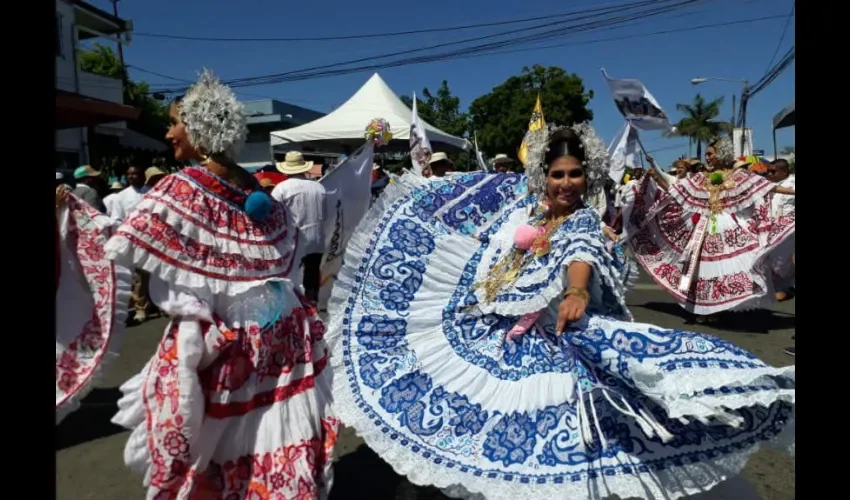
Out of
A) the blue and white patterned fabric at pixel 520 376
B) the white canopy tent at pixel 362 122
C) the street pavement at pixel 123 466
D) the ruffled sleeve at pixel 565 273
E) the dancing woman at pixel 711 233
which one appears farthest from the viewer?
the white canopy tent at pixel 362 122

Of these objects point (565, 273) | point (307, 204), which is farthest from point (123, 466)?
point (565, 273)

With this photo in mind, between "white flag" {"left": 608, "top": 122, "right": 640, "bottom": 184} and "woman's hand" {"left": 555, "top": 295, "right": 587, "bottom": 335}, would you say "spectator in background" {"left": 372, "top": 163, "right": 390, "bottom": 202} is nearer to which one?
"white flag" {"left": 608, "top": 122, "right": 640, "bottom": 184}

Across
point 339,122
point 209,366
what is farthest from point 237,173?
point 339,122

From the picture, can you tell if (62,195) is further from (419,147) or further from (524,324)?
(419,147)

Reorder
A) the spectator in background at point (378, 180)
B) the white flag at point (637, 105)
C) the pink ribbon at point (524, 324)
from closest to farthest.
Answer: the pink ribbon at point (524, 324) → the white flag at point (637, 105) → the spectator in background at point (378, 180)

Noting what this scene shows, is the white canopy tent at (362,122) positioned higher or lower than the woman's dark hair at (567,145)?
higher

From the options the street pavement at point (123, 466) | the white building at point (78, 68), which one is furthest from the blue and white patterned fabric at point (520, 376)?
the white building at point (78, 68)

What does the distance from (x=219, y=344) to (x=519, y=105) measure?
21.2 meters

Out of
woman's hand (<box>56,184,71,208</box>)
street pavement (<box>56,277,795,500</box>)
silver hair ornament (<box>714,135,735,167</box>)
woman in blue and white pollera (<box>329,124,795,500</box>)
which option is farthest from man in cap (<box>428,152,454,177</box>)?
woman's hand (<box>56,184,71,208</box>)

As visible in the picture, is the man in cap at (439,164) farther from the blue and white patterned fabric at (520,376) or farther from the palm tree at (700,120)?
the palm tree at (700,120)

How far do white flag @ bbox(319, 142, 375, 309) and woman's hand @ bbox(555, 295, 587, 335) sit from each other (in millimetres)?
3459

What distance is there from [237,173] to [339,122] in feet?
40.9

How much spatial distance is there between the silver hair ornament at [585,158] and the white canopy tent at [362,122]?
36.5 ft

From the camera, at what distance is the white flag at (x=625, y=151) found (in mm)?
6199
